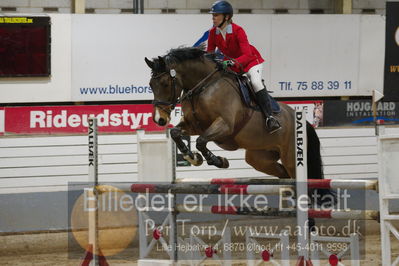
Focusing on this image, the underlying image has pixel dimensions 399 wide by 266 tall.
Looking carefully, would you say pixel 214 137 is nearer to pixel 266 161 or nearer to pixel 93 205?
pixel 266 161

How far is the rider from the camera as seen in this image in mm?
5395

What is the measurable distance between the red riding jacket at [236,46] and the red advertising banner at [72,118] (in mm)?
2587

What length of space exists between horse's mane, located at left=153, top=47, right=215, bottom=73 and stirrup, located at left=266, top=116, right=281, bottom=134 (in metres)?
0.68

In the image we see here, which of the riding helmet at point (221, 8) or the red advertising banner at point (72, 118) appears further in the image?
the red advertising banner at point (72, 118)

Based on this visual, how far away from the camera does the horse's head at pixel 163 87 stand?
5.13 meters

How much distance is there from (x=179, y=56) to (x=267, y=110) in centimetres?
85

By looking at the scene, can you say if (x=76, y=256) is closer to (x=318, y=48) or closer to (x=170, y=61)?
(x=170, y=61)

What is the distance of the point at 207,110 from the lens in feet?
17.4

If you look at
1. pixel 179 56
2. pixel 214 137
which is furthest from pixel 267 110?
pixel 179 56

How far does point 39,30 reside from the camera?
7.59m

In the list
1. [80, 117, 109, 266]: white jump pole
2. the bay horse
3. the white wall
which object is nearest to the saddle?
the bay horse

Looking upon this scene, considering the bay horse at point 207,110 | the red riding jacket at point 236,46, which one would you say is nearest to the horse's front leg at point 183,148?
the bay horse at point 207,110

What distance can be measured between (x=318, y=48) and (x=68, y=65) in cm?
310

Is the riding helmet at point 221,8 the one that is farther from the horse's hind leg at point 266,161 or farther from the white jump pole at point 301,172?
the white jump pole at point 301,172
